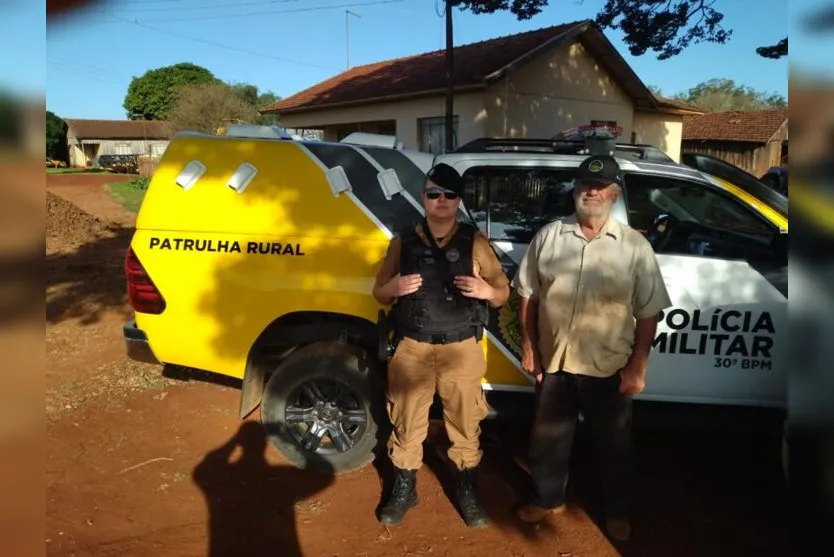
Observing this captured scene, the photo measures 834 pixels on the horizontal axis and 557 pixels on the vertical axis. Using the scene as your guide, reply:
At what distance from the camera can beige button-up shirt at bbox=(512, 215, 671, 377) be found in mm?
2822

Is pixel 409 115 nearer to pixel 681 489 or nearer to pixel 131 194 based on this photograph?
pixel 131 194

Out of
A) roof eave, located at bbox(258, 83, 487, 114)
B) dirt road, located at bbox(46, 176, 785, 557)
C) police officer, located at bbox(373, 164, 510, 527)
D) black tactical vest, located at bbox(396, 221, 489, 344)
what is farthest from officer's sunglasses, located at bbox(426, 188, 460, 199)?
roof eave, located at bbox(258, 83, 487, 114)

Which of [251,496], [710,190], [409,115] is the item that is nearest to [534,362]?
[710,190]

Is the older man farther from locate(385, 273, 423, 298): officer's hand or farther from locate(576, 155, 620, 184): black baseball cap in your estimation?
locate(385, 273, 423, 298): officer's hand

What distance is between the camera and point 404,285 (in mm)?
2906

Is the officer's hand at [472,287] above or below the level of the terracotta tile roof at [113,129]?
below

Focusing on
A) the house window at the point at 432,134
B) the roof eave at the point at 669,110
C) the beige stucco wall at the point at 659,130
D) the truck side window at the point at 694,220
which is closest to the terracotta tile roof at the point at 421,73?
the house window at the point at 432,134

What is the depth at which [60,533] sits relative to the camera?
3064 millimetres

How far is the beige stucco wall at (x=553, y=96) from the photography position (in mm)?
15531

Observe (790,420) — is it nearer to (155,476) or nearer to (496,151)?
(496,151)

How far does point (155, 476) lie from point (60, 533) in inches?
25.3

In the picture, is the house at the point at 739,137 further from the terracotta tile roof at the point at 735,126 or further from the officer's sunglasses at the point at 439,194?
the officer's sunglasses at the point at 439,194

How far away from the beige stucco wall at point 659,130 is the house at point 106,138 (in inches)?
1799

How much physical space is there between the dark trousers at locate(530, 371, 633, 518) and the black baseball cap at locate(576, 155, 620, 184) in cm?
96
